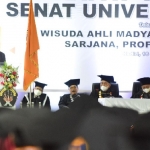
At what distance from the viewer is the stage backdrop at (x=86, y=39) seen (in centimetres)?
553

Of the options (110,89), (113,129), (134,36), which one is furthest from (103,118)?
(134,36)

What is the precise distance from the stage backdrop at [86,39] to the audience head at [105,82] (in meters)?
0.19

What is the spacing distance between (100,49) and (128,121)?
5.44 m

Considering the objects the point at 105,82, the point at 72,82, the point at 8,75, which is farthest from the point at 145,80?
the point at 8,75

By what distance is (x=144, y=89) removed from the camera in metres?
5.31

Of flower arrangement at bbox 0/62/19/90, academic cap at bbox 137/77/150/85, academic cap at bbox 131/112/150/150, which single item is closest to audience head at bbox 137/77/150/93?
academic cap at bbox 137/77/150/85

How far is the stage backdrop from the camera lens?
5531 millimetres

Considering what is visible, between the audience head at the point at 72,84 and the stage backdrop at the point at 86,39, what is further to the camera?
the stage backdrop at the point at 86,39

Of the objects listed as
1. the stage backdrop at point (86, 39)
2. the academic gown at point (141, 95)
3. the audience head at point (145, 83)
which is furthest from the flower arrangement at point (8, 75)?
the audience head at point (145, 83)

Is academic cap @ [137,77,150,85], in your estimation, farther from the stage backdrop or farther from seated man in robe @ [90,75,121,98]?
seated man in robe @ [90,75,121,98]

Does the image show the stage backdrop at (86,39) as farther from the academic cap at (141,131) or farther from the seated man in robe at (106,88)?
the academic cap at (141,131)

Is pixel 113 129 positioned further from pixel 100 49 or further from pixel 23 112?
pixel 100 49

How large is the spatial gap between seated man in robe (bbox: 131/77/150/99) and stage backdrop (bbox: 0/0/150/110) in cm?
23

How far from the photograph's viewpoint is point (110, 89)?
535 cm
